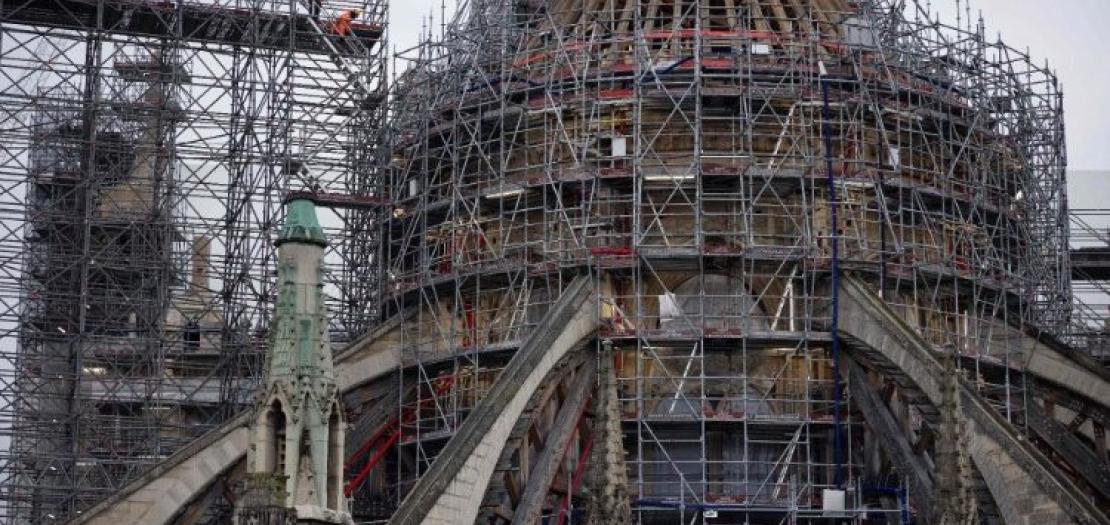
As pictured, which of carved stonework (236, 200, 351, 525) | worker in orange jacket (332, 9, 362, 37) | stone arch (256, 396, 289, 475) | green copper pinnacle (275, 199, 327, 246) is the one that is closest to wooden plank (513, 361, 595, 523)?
worker in orange jacket (332, 9, 362, 37)

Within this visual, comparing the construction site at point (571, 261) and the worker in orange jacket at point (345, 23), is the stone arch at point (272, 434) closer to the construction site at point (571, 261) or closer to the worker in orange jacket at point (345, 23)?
the construction site at point (571, 261)

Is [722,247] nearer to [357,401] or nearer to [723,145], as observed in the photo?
[723,145]

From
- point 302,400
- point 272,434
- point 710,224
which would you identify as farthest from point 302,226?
point 710,224

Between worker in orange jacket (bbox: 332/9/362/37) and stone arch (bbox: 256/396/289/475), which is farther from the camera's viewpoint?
worker in orange jacket (bbox: 332/9/362/37)

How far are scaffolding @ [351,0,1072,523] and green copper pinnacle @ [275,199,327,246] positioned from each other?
639 inches

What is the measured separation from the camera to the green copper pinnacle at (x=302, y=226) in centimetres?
3269

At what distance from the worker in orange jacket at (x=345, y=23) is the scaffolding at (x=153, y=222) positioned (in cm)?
22

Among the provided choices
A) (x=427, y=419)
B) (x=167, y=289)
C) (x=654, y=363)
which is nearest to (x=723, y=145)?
(x=654, y=363)

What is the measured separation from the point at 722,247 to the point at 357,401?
341 inches

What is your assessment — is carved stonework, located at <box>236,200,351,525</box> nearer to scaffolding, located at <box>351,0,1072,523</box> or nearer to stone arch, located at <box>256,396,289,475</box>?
stone arch, located at <box>256,396,289,475</box>

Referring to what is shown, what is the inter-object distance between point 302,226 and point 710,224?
19.8 metres

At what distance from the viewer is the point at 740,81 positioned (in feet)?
166

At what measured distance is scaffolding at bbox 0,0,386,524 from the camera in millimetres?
52969

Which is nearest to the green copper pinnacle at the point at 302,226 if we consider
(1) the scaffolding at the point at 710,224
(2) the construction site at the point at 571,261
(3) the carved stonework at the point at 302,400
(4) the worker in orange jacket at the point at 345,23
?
(3) the carved stonework at the point at 302,400
